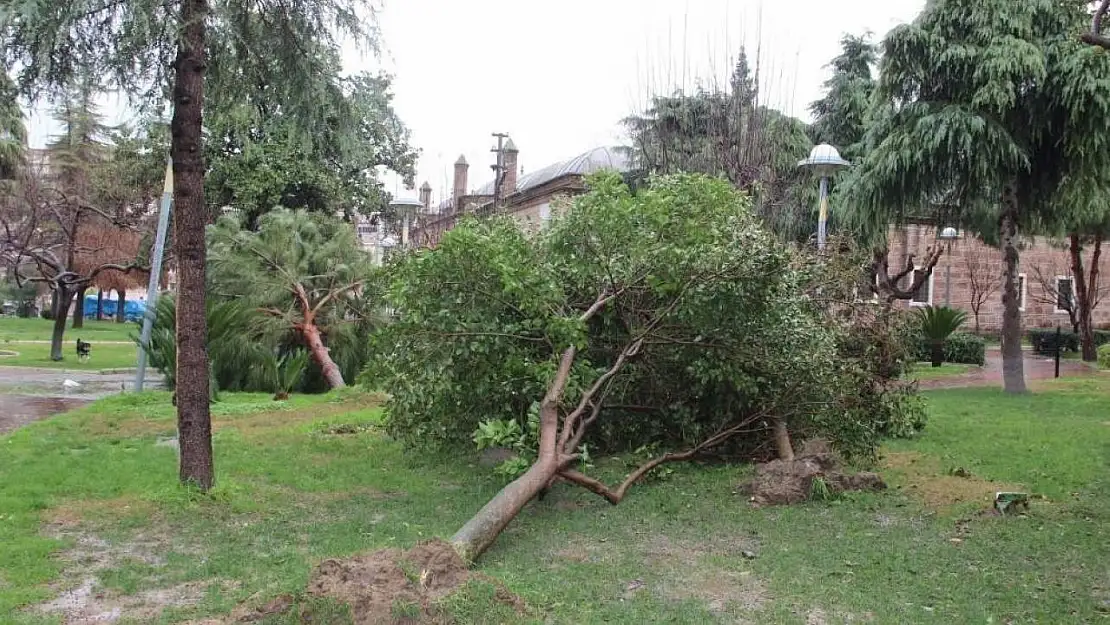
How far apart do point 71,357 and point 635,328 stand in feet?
69.4

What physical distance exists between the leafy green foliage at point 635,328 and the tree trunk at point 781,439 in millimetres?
95

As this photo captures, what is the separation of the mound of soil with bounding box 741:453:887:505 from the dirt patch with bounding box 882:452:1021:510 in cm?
36

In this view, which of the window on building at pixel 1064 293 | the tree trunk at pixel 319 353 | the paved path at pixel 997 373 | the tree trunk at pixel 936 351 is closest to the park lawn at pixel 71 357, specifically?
the tree trunk at pixel 319 353

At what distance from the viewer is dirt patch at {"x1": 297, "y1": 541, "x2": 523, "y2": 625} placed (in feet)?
13.1

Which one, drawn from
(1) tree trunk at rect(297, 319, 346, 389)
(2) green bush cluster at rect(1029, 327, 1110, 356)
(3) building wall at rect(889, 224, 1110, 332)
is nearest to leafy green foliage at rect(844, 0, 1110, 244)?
(1) tree trunk at rect(297, 319, 346, 389)

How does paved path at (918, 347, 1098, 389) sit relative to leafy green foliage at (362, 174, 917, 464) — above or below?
below

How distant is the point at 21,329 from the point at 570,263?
133ft

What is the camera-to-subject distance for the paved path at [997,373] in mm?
→ 17078

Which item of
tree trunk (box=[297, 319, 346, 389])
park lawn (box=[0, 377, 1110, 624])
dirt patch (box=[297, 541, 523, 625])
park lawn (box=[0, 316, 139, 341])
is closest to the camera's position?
dirt patch (box=[297, 541, 523, 625])

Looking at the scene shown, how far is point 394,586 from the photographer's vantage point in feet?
13.6

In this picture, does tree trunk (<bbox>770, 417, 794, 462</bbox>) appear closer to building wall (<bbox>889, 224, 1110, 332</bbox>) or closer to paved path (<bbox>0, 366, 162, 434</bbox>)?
paved path (<bbox>0, 366, 162, 434</bbox>)

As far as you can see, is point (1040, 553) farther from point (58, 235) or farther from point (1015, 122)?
point (58, 235)

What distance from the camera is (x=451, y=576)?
447 centimetres

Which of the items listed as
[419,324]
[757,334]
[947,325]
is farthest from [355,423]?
[947,325]
